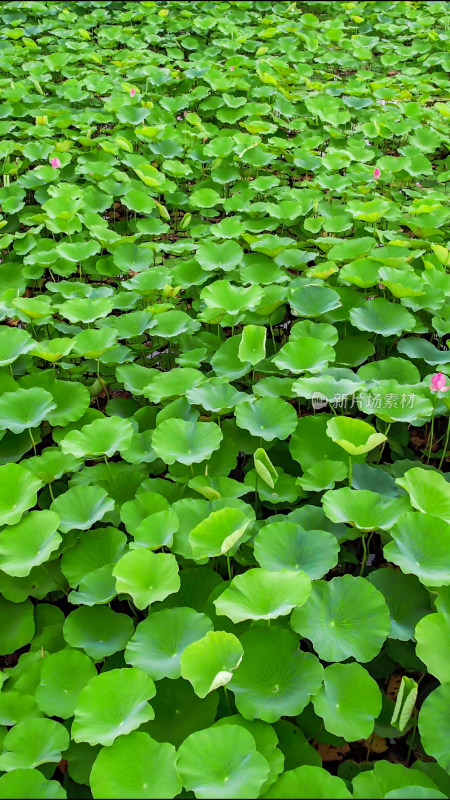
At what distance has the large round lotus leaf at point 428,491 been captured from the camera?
1.54 meters

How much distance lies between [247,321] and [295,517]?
0.97m

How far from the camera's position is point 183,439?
5.81 ft

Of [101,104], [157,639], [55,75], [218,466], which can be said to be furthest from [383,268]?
[55,75]

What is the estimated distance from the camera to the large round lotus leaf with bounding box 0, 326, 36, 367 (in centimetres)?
210

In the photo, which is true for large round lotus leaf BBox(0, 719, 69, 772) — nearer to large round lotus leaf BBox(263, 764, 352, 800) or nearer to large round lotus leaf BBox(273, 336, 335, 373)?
large round lotus leaf BBox(263, 764, 352, 800)

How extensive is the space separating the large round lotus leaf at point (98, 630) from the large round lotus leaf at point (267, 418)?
0.60 meters

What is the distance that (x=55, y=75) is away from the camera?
5.18 metres

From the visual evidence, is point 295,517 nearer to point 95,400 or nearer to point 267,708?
point 267,708

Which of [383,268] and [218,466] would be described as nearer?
[218,466]

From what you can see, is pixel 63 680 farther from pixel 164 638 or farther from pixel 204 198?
pixel 204 198

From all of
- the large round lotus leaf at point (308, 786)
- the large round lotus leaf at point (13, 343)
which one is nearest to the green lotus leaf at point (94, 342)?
the large round lotus leaf at point (13, 343)

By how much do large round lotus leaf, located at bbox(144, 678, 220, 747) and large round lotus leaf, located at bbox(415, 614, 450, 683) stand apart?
42cm

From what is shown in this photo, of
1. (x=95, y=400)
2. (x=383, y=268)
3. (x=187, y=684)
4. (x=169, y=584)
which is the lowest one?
(x=95, y=400)

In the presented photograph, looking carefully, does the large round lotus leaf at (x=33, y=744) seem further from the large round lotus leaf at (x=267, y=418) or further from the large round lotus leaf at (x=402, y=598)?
the large round lotus leaf at (x=267, y=418)
